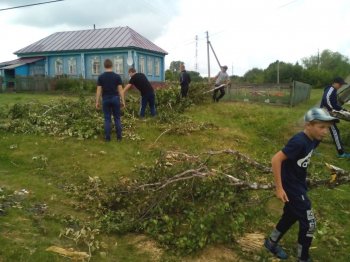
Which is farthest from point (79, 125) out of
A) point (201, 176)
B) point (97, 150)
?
point (201, 176)

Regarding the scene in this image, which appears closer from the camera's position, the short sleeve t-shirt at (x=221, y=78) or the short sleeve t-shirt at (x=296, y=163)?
the short sleeve t-shirt at (x=296, y=163)

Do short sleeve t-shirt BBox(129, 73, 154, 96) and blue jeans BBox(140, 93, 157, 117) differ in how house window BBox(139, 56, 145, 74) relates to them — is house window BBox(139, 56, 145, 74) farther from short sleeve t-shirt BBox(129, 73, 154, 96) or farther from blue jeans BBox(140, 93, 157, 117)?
short sleeve t-shirt BBox(129, 73, 154, 96)

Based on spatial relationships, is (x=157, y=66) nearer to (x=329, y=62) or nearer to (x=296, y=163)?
(x=296, y=163)

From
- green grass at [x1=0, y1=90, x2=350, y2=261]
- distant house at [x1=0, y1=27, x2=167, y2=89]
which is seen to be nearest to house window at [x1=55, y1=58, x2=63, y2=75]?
distant house at [x1=0, y1=27, x2=167, y2=89]

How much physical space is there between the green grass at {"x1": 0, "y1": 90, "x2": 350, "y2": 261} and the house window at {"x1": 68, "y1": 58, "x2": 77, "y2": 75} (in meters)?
22.5

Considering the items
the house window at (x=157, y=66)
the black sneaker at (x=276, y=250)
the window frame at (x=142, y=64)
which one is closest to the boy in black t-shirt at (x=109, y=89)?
the black sneaker at (x=276, y=250)

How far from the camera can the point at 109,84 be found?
342 inches

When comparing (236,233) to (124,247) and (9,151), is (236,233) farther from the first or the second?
(9,151)

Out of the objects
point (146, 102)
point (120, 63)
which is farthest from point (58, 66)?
point (146, 102)

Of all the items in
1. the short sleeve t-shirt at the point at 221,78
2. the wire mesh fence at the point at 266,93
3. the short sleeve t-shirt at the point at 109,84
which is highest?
the short sleeve t-shirt at the point at 221,78

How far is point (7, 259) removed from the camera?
3.89 meters

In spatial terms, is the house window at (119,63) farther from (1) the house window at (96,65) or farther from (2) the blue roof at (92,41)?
(1) the house window at (96,65)

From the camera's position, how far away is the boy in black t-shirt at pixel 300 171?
3.81 meters

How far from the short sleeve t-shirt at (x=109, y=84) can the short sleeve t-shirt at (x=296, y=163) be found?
538 centimetres
